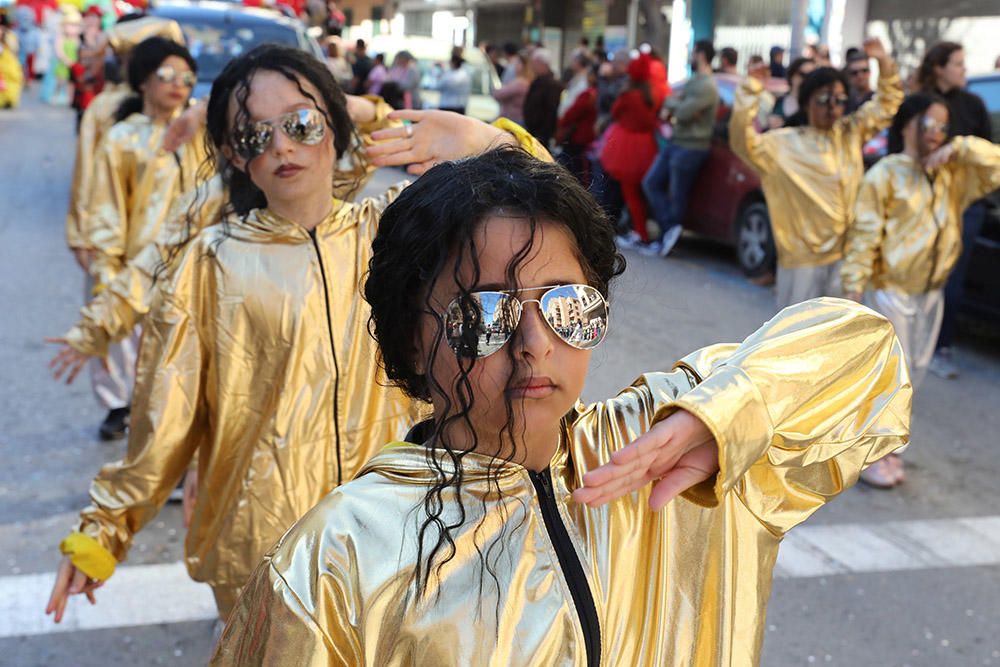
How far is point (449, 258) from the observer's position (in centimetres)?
153

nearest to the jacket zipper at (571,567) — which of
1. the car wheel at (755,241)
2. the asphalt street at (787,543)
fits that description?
the asphalt street at (787,543)

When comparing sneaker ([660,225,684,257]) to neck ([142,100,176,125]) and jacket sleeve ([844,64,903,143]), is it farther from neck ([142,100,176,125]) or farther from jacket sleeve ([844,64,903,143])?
neck ([142,100,176,125])

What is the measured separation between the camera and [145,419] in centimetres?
269

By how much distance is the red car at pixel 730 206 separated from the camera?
998 cm

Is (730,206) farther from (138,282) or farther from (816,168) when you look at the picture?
(138,282)

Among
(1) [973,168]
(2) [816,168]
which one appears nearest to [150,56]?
(2) [816,168]

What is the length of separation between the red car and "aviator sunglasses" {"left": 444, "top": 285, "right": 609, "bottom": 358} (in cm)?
848

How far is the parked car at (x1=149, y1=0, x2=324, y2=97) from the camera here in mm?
10297

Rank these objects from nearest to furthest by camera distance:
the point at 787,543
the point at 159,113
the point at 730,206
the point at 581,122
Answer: the point at 787,543
the point at 159,113
the point at 730,206
the point at 581,122

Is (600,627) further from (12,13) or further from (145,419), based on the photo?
(12,13)

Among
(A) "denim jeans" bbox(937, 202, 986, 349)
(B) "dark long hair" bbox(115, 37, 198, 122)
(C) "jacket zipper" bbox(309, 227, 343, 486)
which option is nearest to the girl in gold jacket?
(C) "jacket zipper" bbox(309, 227, 343, 486)

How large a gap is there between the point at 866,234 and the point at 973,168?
2.32 ft

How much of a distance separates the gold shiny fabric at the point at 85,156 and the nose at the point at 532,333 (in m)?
4.53

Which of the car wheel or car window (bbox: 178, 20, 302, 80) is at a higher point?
car window (bbox: 178, 20, 302, 80)
